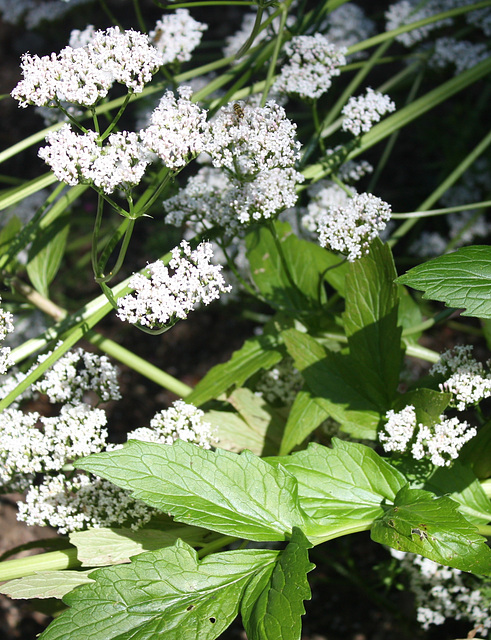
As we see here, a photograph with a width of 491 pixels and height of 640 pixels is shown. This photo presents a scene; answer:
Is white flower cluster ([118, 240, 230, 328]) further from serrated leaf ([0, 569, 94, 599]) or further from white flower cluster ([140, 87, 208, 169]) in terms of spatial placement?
serrated leaf ([0, 569, 94, 599])

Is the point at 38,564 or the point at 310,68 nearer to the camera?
the point at 38,564

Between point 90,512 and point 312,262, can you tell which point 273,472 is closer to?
point 90,512

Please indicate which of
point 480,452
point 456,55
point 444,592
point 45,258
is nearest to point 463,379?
point 480,452

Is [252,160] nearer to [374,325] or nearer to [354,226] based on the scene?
[354,226]

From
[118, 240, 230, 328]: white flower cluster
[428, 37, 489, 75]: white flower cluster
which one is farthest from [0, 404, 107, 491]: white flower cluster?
[428, 37, 489, 75]: white flower cluster

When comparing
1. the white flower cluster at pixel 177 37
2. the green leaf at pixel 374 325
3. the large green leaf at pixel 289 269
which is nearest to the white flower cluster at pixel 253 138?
the green leaf at pixel 374 325

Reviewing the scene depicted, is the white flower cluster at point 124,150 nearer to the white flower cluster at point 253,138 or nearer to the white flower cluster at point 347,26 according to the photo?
the white flower cluster at point 253,138
